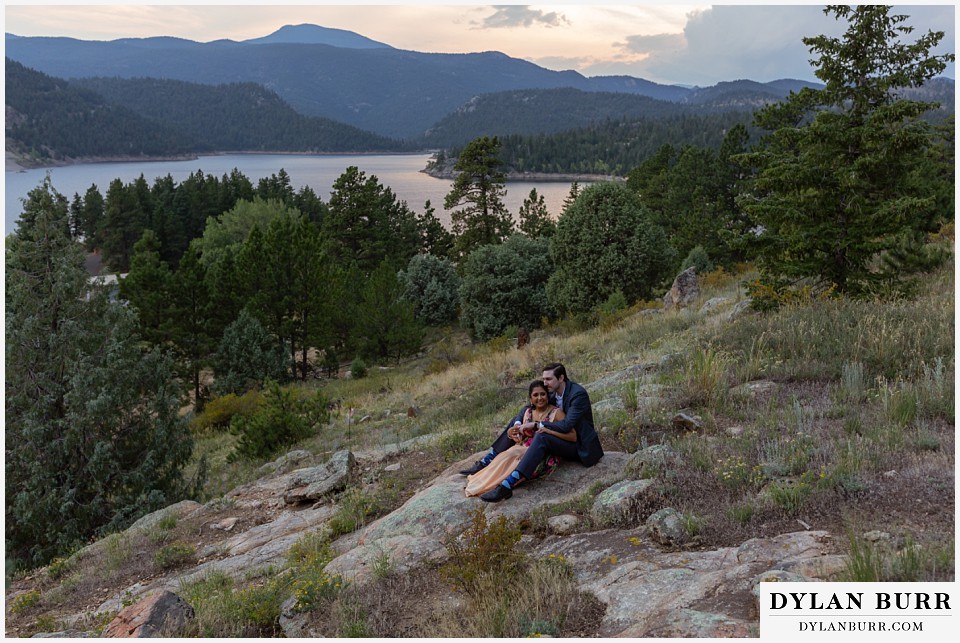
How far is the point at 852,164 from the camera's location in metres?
11.0

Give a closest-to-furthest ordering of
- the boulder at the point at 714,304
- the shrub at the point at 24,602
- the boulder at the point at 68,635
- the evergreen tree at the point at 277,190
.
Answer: the boulder at the point at 68,635, the shrub at the point at 24,602, the boulder at the point at 714,304, the evergreen tree at the point at 277,190

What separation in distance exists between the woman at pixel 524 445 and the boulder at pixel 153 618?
2.93 metres

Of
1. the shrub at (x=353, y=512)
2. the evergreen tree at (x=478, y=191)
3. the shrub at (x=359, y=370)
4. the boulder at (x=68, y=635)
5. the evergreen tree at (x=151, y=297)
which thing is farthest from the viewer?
the evergreen tree at (x=478, y=191)

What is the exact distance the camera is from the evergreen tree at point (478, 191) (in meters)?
38.8

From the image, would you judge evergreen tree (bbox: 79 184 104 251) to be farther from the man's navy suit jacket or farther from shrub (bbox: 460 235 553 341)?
the man's navy suit jacket

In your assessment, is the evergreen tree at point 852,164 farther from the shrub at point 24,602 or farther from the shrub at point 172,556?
the shrub at point 24,602

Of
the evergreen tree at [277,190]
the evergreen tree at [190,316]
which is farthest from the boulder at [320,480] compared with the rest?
the evergreen tree at [277,190]

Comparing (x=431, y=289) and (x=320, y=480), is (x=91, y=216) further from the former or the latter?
(x=320, y=480)

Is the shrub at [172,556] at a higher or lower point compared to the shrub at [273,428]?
higher

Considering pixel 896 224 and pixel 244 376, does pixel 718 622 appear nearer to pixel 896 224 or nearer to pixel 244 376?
pixel 896 224

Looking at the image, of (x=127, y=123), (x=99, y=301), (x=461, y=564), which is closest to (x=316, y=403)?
(x=99, y=301)

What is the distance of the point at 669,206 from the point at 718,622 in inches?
1748

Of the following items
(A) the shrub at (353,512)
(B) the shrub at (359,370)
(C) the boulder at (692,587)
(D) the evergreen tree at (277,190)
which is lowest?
(B) the shrub at (359,370)

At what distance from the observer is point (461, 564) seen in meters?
5.13
